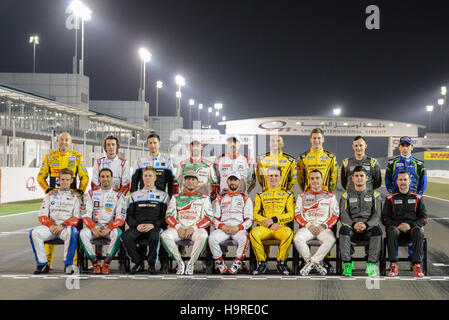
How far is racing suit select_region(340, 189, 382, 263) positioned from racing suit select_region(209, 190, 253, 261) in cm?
129

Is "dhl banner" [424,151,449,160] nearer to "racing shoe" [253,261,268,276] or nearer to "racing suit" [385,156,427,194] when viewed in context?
"racing suit" [385,156,427,194]

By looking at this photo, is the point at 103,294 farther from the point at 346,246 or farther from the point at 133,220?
the point at 346,246

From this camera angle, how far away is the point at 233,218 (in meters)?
7.24

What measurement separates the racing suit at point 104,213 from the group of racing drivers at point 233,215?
0.01 m

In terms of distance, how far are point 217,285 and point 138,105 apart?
6312cm

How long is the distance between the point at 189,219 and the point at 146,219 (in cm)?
60

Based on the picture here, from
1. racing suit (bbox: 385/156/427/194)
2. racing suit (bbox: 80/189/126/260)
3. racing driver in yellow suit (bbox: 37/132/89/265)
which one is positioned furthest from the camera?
racing driver in yellow suit (bbox: 37/132/89/265)

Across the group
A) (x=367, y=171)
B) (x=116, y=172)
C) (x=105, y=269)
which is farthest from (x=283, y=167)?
(x=105, y=269)

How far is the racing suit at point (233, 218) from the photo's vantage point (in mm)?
6871

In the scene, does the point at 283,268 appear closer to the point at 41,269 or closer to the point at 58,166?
the point at 41,269

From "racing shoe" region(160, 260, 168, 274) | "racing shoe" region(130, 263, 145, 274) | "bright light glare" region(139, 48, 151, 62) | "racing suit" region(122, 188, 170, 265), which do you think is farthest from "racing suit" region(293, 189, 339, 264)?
"bright light glare" region(139, 48, 151, 62)

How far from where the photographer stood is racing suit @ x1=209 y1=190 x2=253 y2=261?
6.87 m

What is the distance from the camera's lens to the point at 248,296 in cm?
560

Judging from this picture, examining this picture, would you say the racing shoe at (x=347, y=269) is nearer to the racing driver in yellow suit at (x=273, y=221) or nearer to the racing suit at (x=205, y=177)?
the racing driver in yellow suit at (x=273, y=221)
